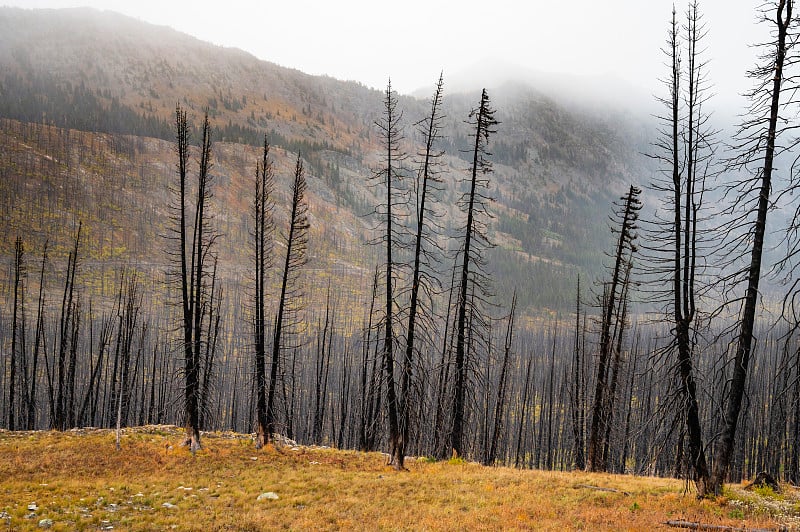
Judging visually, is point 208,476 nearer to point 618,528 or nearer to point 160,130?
point 618,528

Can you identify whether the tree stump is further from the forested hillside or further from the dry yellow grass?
the forested hillside

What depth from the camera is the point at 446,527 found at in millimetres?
10438

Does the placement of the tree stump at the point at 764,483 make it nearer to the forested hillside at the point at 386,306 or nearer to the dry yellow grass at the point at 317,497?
the dry yellow grass at the point at 317,497

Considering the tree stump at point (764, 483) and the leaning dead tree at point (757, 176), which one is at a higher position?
the leaning dead tree at point (757, 176)

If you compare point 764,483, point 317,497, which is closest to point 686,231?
point 764,483

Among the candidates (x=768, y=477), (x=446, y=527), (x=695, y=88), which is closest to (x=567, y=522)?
(x=446, y=527)

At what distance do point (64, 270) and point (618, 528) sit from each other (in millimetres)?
126050

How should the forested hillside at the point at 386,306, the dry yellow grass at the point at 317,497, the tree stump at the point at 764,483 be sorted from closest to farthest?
→ the dry yellow grass at the point at 317,497 < the forested hillside at the point at 386,306 < the tree stump at the point at 764,483

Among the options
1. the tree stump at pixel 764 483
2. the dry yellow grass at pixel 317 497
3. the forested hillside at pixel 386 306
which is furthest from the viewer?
the tree stump at pixel 764 483

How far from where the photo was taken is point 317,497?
45.5ft

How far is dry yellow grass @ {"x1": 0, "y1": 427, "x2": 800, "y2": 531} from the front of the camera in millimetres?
10884

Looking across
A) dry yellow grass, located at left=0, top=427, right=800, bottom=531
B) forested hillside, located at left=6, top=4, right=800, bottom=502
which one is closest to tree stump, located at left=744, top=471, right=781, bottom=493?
dry yellow grass, located at left=0, top=427, right=800, bottom=531

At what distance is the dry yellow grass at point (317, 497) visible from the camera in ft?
35.7

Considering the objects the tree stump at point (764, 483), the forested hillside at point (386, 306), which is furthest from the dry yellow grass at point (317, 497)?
the forested hillside at point (386, 306)
